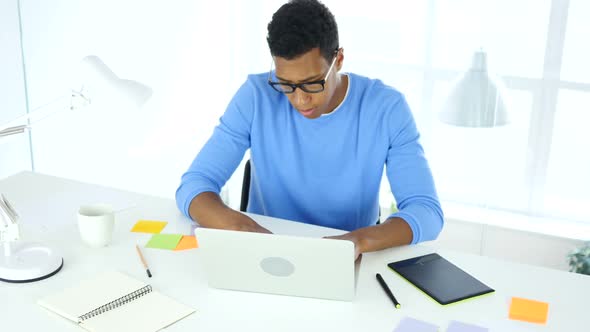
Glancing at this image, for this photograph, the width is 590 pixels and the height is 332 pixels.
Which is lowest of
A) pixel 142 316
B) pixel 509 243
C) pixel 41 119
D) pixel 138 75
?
pixel 509 243

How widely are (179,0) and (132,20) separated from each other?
0.29 m

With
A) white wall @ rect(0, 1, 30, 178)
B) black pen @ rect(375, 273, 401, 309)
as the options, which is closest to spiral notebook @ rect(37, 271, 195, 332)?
black pen @ rect(375, 273, 401, 309)

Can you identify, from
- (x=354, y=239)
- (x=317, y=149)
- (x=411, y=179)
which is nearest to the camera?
(x=354, y=239)

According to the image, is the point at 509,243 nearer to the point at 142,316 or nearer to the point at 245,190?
the point at 245,190

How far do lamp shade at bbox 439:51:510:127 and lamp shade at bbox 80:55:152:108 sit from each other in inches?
69.1

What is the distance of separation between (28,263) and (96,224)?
0.19 m

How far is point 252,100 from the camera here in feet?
6.87

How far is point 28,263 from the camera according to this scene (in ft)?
5.16

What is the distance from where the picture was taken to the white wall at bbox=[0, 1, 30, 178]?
338 cm

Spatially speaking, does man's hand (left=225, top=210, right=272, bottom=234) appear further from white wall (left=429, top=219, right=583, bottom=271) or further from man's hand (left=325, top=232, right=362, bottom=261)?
white wall (left=429, top=219, right=583, bottom=271)

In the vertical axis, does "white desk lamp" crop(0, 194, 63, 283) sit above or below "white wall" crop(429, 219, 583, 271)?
above

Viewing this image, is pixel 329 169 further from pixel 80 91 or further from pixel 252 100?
pixel 80 91

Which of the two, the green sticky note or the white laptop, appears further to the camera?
the green sticky note

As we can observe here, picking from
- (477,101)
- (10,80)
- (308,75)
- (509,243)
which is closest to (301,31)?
(308,75)
